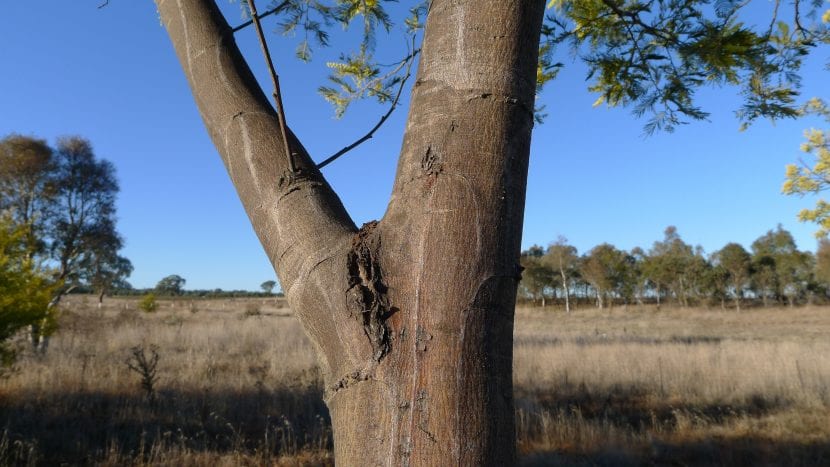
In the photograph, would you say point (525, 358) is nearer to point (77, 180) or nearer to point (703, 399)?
point (703, 399)

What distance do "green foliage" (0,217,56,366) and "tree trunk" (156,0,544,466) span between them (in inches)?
220

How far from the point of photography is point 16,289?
494cm

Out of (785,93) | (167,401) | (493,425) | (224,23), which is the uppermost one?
(785,93)

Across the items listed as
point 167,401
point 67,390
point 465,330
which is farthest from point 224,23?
point 67,390

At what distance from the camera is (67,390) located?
5.66 m

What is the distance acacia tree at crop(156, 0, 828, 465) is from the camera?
53 centimetres

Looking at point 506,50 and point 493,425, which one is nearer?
point 493,425

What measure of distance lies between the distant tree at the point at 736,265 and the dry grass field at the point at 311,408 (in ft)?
95.9

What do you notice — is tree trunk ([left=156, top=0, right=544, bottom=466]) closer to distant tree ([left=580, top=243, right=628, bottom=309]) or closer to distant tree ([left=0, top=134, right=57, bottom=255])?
distant tree ([left=0, top=134, right=57, bottom=255])

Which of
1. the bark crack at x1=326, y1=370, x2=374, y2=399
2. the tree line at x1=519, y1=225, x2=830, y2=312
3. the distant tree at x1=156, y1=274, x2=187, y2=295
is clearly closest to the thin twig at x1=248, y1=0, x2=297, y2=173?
the bark crack at x1=326, y1=370, x2=374, y2=399

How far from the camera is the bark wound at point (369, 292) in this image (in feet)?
1.87

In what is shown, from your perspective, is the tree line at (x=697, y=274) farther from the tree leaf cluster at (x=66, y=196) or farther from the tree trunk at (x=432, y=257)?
the tree trunk at (x=432, y=257)

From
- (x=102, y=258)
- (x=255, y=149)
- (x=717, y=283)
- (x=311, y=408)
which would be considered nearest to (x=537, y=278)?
(x=717, y=283)

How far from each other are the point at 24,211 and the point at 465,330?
660 inches
